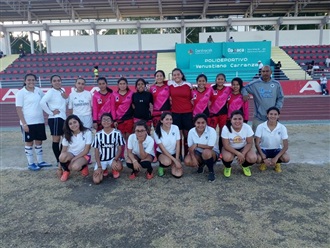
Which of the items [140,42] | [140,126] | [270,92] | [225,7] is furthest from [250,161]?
[225,7]

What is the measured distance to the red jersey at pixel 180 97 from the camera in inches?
181

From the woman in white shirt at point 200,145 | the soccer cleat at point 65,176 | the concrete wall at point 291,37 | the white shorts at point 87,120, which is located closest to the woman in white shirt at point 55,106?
the white shorts at point 87,120

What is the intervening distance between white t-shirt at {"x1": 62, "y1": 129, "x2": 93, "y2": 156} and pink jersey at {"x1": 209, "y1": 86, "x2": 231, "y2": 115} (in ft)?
6.51

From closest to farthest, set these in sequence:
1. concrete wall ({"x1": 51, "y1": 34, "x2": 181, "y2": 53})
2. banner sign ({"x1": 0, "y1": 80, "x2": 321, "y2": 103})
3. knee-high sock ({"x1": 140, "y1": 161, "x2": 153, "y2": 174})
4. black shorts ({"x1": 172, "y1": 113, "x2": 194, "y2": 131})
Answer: knee-high sock ({"x1": 140, "y1": 161, "x2": 153, "y2": 174})
black shorts ({"x1": 172, "y1": 113, "x2": 194, "y2": 131})
banner sign ({"x1": 0, "y1": 80, "x2": 321, "y2": 103})
concrete wall ({"x1": 51, "y1": 34, "x2": 181, "y2": 53})

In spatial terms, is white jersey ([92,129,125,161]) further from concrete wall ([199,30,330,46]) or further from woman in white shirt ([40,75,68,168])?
concrete wall ([199,30,330,46])

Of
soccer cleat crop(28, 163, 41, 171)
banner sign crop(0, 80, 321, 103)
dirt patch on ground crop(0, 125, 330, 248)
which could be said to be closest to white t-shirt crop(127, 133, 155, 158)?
dirt patch on ground crop(0, 125, 330, 248)

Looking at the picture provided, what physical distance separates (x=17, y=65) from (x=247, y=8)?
61.1 feet

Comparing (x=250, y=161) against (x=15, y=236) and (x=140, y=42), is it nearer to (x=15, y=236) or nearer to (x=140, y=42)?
(x=15, y=236)

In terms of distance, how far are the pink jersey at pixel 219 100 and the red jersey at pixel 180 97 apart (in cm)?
36

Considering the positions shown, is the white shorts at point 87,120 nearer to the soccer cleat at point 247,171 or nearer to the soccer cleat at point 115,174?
the soccer cleat at point 115,174

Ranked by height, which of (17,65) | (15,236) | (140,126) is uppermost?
(17,65)

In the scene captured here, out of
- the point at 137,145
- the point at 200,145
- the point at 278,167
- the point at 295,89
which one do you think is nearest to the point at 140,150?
the point at 137,145

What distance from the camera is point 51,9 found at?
2362 cm

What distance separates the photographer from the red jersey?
4602mm
